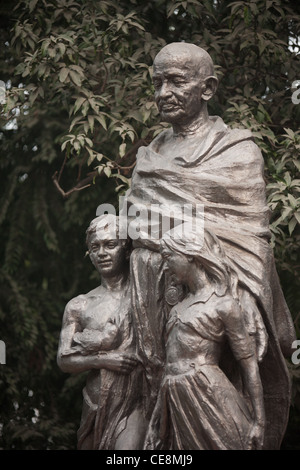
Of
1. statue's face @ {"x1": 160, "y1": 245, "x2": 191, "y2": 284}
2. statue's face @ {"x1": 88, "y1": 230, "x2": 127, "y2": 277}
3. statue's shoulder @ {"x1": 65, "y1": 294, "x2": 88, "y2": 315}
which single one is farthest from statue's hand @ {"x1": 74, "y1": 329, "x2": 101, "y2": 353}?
statue's face @ {"x1": 160, "y1": 245, "x2": 191, "y2": 284}

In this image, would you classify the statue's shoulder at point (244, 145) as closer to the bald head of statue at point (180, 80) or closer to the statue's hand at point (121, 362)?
the bald head of statue at point (180, 80)

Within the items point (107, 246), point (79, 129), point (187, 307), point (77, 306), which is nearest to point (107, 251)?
point (107, 246)

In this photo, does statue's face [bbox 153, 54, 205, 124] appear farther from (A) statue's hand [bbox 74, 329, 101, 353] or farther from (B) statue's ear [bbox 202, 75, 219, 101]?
(A) statue's hand [bbox 74, 329, 101, 353]

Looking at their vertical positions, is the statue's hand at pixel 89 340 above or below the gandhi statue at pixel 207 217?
below

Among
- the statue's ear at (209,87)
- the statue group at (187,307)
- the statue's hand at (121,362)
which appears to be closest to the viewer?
the statue group at (187,307)

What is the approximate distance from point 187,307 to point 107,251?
83cm

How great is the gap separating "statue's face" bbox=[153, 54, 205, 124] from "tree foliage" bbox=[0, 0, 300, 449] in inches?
64.5

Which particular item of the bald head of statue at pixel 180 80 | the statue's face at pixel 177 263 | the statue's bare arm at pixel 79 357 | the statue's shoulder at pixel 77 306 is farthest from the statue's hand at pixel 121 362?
the bald head of statue at pixel 180 80

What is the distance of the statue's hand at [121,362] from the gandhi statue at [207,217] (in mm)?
67

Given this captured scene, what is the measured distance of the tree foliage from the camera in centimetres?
1006

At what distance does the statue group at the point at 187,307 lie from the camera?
716cm

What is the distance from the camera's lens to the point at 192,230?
7312 mm

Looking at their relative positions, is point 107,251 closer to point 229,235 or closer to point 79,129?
point 229,235

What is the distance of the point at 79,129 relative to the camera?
10.3 metres
